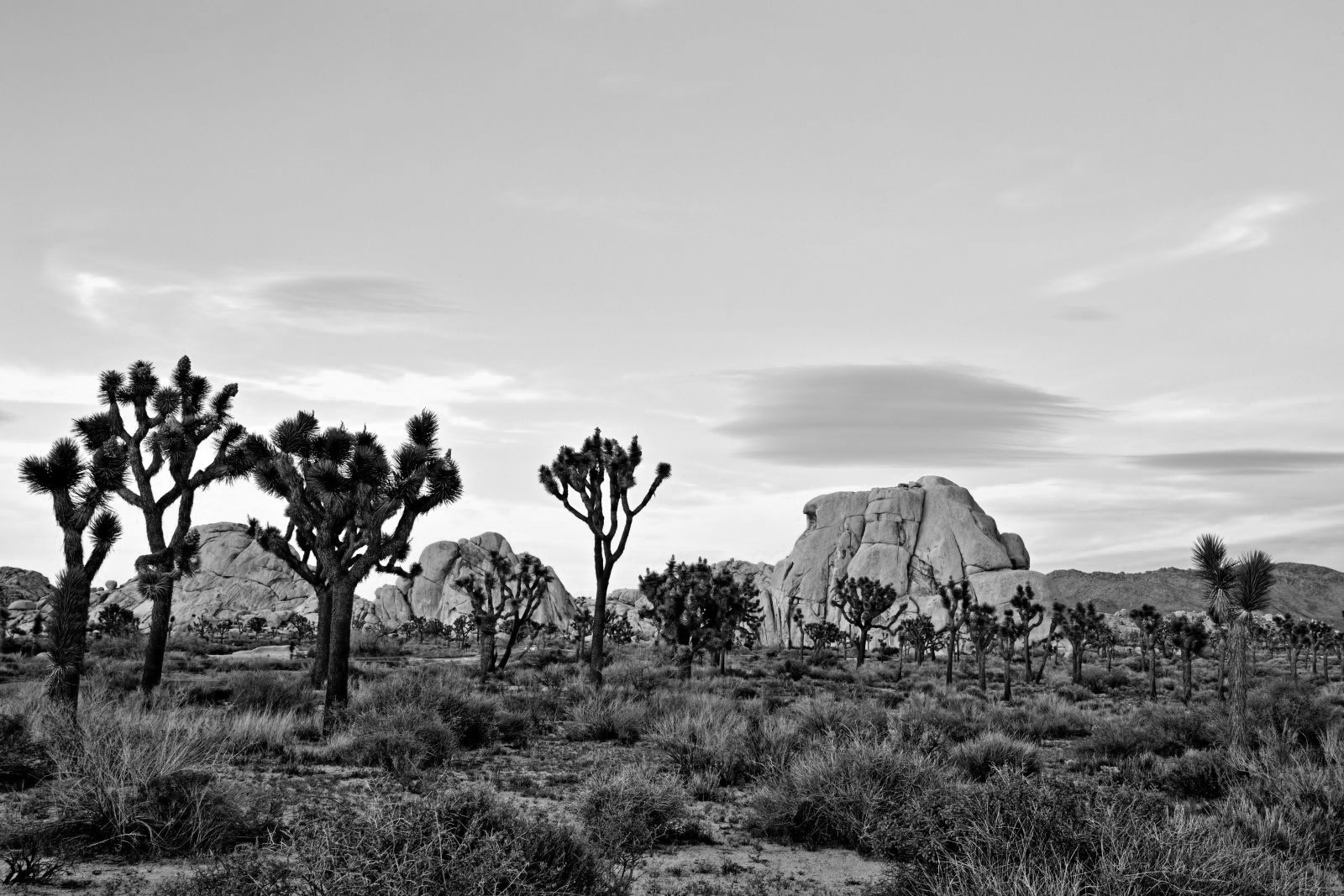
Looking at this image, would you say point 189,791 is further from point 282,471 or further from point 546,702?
point 282,471

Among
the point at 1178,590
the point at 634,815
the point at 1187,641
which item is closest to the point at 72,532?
the point at 634,815

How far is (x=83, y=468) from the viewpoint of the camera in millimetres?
19125

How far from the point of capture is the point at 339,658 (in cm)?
1873

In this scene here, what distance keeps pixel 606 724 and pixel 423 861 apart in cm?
1235

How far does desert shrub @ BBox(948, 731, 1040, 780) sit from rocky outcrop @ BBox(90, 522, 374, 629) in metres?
113

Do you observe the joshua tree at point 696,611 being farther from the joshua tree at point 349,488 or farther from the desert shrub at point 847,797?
the desert shrub at point 847,797

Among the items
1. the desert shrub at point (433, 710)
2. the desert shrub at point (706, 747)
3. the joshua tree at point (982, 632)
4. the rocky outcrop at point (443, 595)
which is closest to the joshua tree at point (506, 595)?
the desert shrub at point (433, 710)

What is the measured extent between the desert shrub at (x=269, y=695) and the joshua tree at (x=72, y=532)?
9.80 feet

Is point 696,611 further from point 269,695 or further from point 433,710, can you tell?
point 433,710

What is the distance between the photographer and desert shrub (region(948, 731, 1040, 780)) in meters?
13.7

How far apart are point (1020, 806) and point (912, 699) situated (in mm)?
20517

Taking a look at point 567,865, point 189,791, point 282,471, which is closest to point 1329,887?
point 567,865

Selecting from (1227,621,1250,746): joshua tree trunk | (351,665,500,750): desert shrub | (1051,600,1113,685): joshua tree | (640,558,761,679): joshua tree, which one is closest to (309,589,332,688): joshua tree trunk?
(351,665,500,750): desert shrub

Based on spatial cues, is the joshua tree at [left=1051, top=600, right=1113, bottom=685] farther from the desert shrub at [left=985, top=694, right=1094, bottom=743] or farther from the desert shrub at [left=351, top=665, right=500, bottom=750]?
the desert shrub at [left=351, top=665, right=500, bottom=750]
